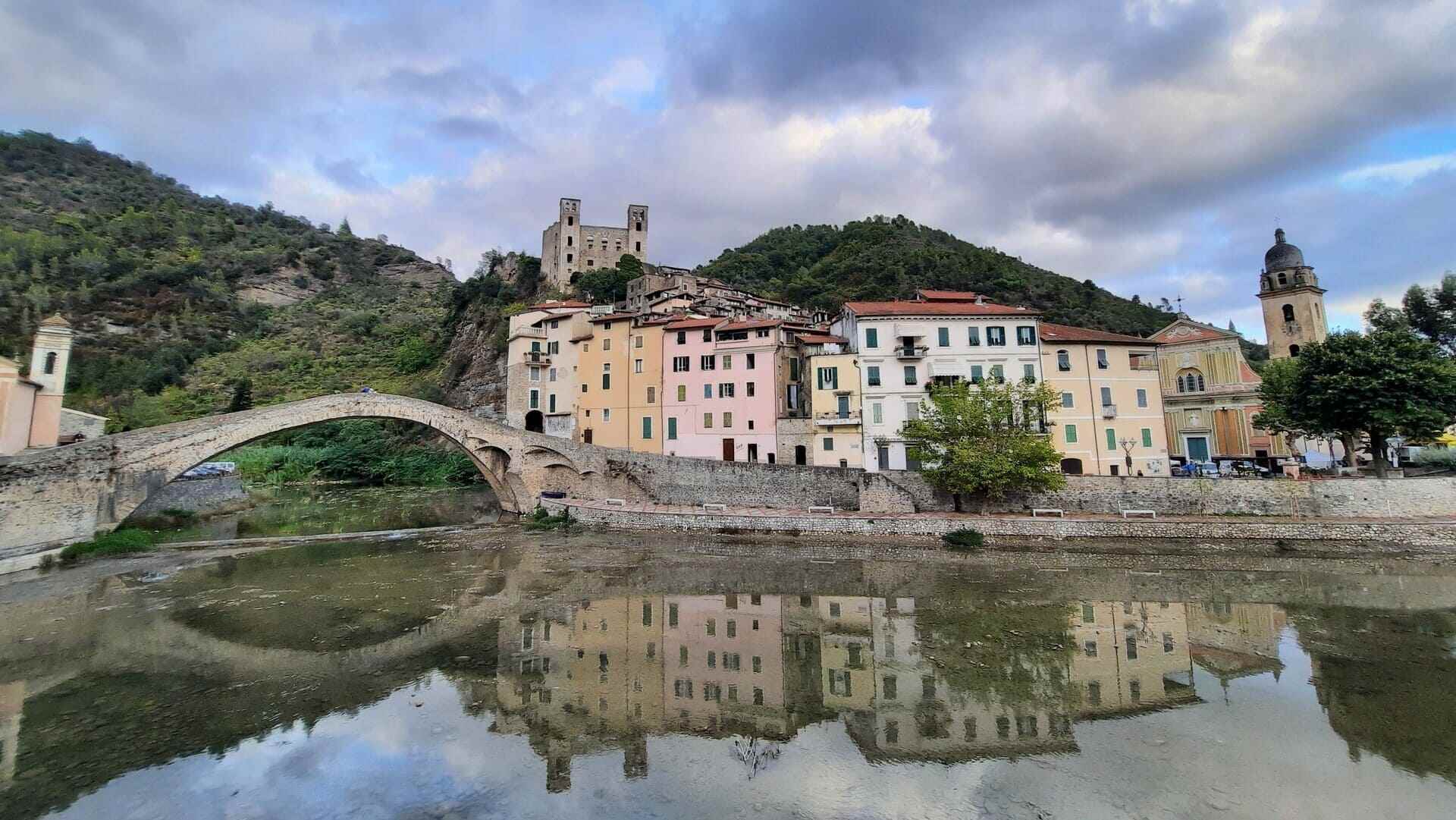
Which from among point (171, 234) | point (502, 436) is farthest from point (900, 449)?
point (171, 234)

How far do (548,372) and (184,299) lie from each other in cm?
6170

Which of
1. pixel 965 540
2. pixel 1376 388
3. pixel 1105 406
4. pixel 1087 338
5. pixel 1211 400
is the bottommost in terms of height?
pixel 965 540

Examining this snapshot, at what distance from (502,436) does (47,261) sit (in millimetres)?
74440

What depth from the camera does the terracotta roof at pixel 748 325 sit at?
1251 inches

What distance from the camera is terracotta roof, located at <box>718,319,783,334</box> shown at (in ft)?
104

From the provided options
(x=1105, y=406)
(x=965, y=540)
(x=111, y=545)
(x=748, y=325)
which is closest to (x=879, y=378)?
(x=748, y=325)

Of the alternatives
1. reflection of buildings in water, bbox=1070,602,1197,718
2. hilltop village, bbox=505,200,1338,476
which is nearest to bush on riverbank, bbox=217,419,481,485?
hilltop village, bbox=505,200,1338,476

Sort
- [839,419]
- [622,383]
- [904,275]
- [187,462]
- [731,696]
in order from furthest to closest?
[904,275], [622,383], [839,419], [187,462], [731,696]

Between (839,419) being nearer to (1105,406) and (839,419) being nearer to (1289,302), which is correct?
(1105,406)

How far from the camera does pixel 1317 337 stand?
114 feet

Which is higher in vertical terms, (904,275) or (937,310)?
(904,275)

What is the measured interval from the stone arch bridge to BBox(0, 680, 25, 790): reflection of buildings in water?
1317 cm

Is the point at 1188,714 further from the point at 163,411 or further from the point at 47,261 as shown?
the point at 47,261

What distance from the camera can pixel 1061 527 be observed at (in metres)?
22.9
